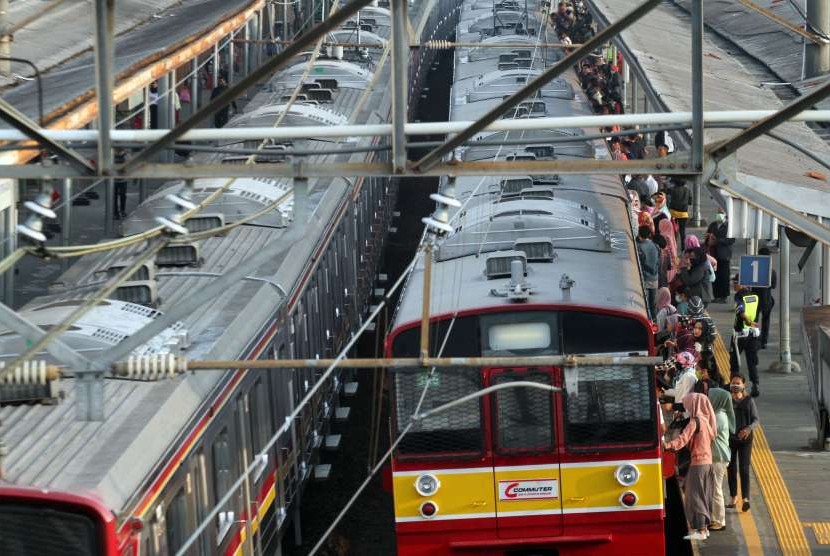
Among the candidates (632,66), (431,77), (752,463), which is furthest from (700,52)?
(431,77)

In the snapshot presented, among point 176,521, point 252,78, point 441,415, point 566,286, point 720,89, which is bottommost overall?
point 441,415

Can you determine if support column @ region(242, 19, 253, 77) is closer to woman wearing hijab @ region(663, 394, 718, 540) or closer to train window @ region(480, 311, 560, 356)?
woman wearing hijab @ region(663, 394, 718, 540)

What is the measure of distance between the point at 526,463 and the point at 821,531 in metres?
3.17

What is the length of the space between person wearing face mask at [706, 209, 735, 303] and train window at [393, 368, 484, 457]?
28.4 ft

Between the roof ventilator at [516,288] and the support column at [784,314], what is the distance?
6232 mm

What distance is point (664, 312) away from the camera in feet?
Answer: 50.4

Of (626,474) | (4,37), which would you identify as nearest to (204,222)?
(626,474)

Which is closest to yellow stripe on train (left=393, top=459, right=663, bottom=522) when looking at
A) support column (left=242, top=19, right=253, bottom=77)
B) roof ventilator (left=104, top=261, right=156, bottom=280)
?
roof ventilator (left=104, top=261, right=156, bottom=280)

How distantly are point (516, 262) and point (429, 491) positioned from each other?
1641 mm

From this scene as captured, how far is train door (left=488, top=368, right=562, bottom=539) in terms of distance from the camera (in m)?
11.0

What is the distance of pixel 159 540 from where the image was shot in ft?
27.6

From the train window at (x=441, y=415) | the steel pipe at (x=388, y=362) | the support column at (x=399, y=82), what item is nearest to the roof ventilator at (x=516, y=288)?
the train window at (x=441, y=415)

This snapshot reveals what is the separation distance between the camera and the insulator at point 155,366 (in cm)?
850

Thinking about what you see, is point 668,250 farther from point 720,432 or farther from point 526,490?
point 526,490
